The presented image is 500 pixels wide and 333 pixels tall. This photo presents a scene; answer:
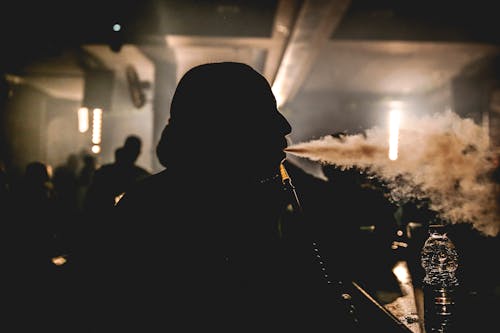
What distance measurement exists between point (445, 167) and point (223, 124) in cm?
114

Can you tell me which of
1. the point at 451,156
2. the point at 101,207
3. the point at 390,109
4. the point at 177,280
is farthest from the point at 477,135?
the point at 390,109

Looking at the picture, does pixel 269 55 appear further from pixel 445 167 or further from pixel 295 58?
pixel 445 167

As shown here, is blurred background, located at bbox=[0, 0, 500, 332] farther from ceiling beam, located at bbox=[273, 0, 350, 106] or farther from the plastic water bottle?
the plastic water bottle

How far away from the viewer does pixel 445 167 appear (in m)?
2.12

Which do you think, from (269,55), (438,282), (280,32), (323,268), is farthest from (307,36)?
(323,268)

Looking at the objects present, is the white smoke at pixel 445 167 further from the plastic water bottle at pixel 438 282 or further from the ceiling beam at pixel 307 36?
the ceiling beam at pixel 307 36

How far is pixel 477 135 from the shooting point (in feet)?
6.66

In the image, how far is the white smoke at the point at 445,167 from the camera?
2.01 metres

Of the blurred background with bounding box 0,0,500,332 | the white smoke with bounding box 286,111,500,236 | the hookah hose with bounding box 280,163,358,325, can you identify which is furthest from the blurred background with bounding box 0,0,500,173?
the hookah hose with bounding box 280,163,358,325

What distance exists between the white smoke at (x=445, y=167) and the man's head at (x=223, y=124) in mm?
652

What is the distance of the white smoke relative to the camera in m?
2.01

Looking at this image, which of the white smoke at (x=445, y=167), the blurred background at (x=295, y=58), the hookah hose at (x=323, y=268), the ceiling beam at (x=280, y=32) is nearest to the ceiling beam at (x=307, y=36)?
the blurred background at (x=295, y=58)

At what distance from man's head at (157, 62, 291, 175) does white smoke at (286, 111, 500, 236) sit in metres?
0.65

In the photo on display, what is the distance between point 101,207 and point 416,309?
416 cm
